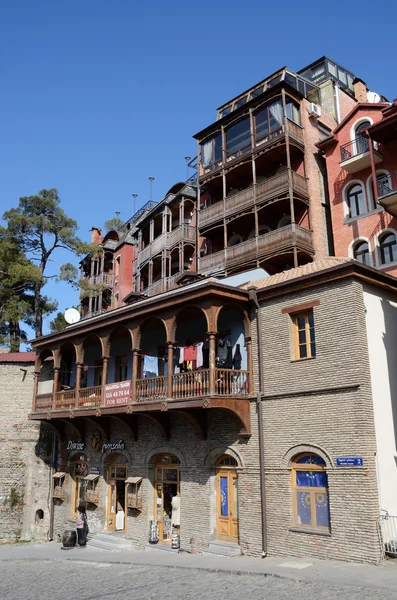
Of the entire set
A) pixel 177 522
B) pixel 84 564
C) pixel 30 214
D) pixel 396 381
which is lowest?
pixel 84 564

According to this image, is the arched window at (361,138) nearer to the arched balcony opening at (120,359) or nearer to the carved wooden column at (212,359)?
the carved wooden column at (212,359)

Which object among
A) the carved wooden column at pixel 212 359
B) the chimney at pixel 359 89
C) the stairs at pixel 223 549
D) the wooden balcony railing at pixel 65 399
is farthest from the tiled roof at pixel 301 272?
the chimney at pixel 359 89

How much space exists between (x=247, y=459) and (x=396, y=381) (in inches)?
188

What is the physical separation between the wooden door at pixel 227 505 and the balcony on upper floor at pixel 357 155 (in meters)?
14.8

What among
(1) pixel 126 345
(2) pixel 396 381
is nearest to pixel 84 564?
(1) pixel 126 345

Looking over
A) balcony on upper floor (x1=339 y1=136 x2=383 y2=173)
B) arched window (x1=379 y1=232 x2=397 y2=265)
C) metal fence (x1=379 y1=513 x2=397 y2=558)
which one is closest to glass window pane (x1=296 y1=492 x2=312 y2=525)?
metal fence (x1=379 y1=513 x2=397 y2=558)

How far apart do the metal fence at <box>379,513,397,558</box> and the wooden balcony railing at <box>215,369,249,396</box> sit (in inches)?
200

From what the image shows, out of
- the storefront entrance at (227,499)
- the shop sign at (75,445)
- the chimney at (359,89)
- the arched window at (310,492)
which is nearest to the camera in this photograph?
the arched window at (310,492)

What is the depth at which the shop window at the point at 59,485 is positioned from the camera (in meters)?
23.2

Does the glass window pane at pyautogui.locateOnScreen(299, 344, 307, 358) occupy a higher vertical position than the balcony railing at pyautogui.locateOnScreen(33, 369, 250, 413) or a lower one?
higher

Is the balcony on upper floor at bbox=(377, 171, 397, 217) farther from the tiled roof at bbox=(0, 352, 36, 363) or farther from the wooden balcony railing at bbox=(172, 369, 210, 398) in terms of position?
the tiled roof at bbox=(0, 352, 36, 363)

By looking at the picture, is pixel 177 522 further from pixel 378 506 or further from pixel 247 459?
pixel 378 506

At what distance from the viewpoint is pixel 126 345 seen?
877 inches

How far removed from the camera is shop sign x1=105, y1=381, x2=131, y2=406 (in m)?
18.3
